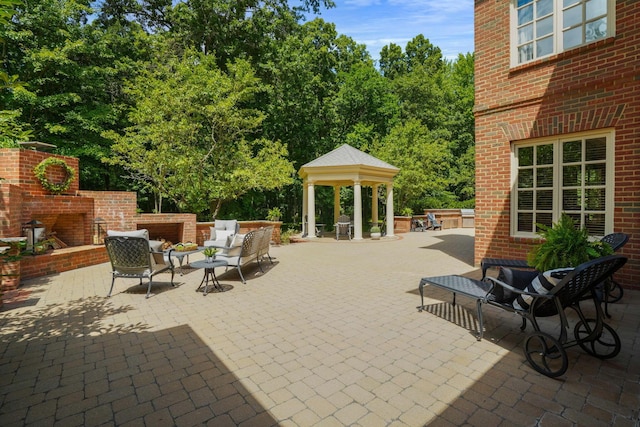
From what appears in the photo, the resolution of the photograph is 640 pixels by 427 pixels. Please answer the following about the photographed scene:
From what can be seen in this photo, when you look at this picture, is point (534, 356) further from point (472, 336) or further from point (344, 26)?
point (344, 26)

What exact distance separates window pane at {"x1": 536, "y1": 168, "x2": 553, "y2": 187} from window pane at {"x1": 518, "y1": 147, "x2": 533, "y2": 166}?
263 mm

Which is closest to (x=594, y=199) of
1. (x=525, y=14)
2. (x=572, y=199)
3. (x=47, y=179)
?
(x=572, y=199)

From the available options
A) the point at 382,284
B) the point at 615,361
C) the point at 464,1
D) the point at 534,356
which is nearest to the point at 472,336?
the point at 534,356

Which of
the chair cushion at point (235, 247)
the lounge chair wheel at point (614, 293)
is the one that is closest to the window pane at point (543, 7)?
the lounge chair wheel at point (614, 293)

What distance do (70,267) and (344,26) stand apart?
77.5 feet

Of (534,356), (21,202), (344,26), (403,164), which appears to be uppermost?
(344,26)

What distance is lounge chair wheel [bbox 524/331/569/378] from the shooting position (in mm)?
2979

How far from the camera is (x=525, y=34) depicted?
23.3 feet

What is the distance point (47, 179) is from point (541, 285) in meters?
10.5

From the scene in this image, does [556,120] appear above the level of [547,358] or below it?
above

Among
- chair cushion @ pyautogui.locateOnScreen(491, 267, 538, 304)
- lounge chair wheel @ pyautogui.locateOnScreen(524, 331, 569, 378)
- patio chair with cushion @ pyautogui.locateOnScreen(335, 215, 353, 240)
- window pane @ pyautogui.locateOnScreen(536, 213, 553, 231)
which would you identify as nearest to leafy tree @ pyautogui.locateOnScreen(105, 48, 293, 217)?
patio chair with cushion @ pyautogui.locateOnScreen(335, 215, 353, 240)

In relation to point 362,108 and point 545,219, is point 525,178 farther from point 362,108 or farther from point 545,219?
point 362,108

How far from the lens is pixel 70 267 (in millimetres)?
8047

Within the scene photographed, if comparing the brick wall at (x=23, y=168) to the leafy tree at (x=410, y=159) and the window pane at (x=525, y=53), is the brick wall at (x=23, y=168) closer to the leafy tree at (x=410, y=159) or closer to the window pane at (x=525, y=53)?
the window pane at (x=525, y=53)
